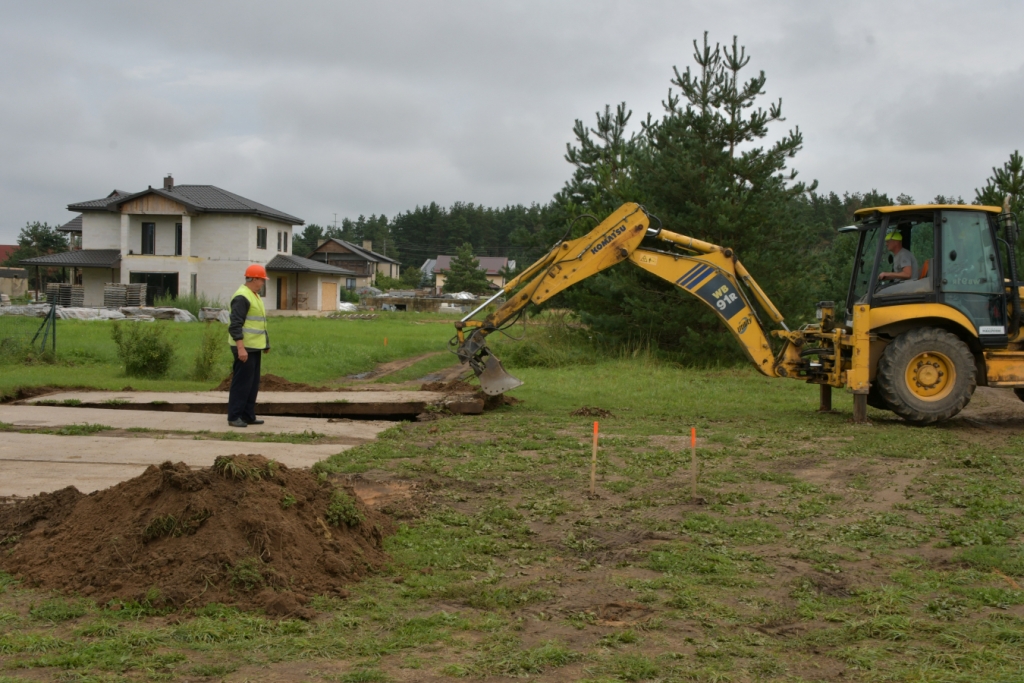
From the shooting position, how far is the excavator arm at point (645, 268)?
43.9ft

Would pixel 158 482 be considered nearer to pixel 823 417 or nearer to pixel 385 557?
pixel 385 557

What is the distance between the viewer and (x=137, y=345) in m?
17.1

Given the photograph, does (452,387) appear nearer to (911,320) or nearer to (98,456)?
(98,456)

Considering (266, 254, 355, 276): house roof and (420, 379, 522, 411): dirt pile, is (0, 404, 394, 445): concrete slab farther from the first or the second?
(266, 254, 355, 276): house roof

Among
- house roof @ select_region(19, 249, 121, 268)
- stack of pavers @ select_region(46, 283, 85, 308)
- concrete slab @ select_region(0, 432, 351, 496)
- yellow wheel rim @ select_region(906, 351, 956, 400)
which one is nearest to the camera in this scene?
concrete slab @ select_region(0, 432, 351, 496)

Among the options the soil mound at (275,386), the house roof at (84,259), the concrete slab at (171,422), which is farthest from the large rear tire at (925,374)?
the house roof at (84,259)

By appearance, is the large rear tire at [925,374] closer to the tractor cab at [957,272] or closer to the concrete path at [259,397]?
the tractor cab at [957,272]

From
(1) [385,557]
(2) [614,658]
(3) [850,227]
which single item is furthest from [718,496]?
(3) [850,227]

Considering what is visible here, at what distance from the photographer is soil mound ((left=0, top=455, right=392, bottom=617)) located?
16.4 feet

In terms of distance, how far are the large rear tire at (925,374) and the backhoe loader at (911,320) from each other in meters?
0.01

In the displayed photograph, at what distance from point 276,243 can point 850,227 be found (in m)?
44.9

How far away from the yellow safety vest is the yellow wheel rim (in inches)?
332

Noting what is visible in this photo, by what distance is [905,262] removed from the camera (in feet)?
41.0

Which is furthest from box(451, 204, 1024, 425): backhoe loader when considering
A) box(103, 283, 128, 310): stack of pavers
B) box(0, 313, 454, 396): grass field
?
box(103, 283, 128, 310): stack of pavers
